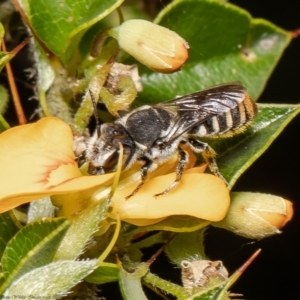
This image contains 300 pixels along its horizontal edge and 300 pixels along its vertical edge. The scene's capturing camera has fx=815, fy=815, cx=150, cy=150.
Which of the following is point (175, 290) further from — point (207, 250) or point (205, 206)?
point (207, 250)

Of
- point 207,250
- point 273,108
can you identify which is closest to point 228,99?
point 273,108

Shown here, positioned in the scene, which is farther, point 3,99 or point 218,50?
point 218,50

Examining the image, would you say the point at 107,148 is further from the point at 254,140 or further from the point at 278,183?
the point at 278,183

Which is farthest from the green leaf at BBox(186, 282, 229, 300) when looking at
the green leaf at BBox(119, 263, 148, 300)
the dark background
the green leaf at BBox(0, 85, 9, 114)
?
the dark background

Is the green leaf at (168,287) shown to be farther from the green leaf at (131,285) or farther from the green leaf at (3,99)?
the green leaf at (3,99)

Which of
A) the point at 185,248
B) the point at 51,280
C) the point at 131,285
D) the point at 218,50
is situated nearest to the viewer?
the point at 51,280

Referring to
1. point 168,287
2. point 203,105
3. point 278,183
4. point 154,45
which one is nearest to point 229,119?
point 203,105

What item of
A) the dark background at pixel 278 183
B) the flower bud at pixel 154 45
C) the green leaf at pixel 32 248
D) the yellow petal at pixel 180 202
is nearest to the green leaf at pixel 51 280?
the green leaf at pixel 32 248
